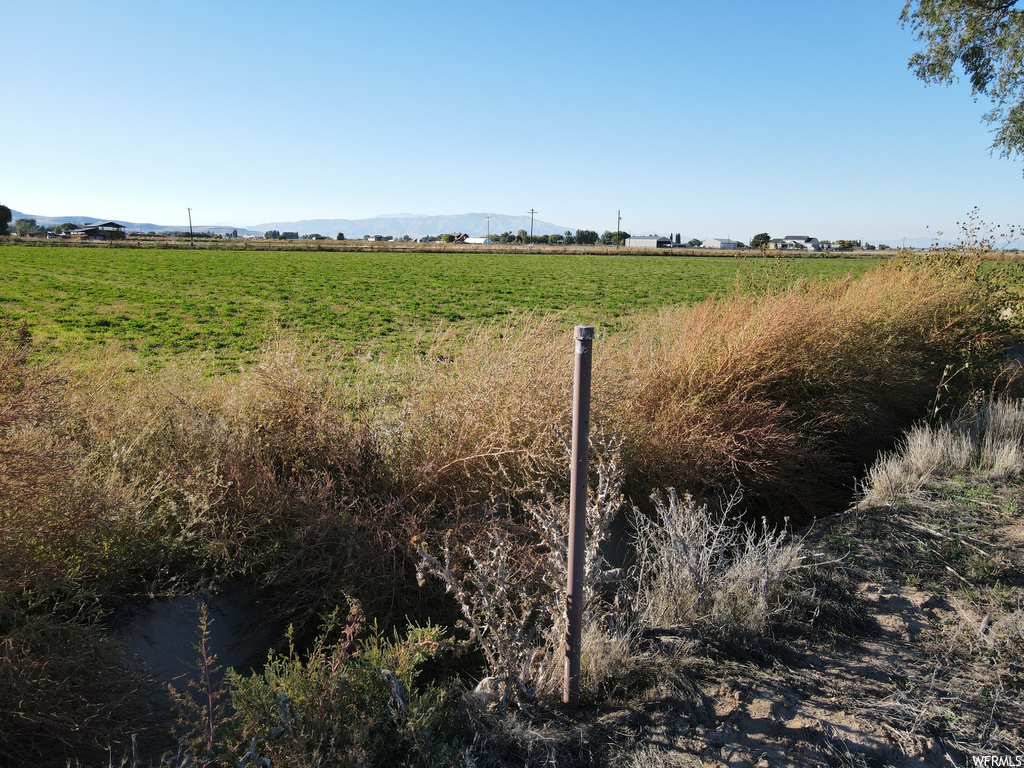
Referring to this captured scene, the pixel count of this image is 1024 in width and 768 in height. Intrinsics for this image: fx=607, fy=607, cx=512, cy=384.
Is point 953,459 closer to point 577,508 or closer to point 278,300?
point 577,508

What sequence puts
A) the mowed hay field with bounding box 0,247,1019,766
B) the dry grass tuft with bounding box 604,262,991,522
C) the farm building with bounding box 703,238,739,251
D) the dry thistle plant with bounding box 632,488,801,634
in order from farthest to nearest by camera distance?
the farm building with bounding box 703,238,739,251
the dry grass tuft with bounding box 604,262,991,522
the dry thistle plant with bounding box 632,488,801,634
the mowed hay field with bounding box 0,247,1019,766

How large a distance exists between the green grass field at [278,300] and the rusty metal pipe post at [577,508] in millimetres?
4536

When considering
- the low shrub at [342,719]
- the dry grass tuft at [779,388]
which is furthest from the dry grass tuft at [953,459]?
the low shrub at [342,719]

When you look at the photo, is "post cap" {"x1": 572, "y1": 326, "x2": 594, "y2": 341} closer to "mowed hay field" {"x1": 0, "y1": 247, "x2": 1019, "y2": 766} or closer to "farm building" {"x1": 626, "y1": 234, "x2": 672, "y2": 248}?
"mowed hay field" {"x1": 0, "y1": 247, "x2": 1019, "y2": 766}

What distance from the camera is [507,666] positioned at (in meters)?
2.62

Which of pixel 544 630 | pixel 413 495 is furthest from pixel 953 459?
pixel 413 495

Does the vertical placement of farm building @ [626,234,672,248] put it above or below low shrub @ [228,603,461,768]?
above

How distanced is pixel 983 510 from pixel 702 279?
100 feet

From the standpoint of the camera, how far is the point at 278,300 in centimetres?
1962

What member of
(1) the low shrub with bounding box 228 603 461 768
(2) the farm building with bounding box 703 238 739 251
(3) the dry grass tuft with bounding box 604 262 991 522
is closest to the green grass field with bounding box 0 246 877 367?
(3) the dry grass tuft with bounding box 604 262 991 522

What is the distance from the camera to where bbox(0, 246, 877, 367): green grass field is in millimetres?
12312

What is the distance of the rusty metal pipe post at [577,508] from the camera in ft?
7.76

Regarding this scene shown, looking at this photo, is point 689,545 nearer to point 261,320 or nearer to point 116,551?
point 116,551

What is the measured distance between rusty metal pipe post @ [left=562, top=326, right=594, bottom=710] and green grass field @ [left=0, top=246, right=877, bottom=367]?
14.9ft
